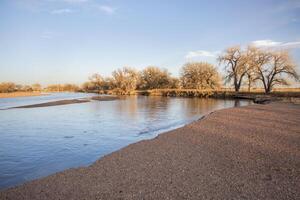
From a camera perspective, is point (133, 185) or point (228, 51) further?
point (228, 51)

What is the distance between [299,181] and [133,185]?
13.1ft

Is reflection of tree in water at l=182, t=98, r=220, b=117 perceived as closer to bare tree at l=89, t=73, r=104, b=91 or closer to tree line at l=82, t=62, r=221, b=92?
tree line at l=82, t=62, r=221, b=92

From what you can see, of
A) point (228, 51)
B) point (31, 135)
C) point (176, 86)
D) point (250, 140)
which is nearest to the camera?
point (250, 140)

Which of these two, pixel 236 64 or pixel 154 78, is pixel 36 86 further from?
pixel 236 64

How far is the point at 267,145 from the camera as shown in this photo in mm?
7949

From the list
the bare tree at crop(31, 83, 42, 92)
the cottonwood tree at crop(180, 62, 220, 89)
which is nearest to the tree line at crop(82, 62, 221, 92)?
the cottonwood tree at crop(180, 62, 220, 89)

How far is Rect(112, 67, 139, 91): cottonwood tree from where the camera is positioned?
81.9 meters

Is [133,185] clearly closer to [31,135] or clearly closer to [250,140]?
[250,140]

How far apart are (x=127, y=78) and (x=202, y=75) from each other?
31.3 m

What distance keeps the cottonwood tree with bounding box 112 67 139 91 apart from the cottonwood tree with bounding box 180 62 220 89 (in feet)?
74.8

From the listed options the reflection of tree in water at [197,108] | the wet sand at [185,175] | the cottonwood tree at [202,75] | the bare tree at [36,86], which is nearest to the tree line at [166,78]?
the cottonwood tree at [202,75]

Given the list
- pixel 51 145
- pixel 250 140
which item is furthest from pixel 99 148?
pixel 250 140

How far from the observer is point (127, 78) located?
83.0 metres

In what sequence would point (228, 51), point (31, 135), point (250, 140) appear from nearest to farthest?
1. point (250, 140)
2. point (31, 135)
3. point (228, 51)
